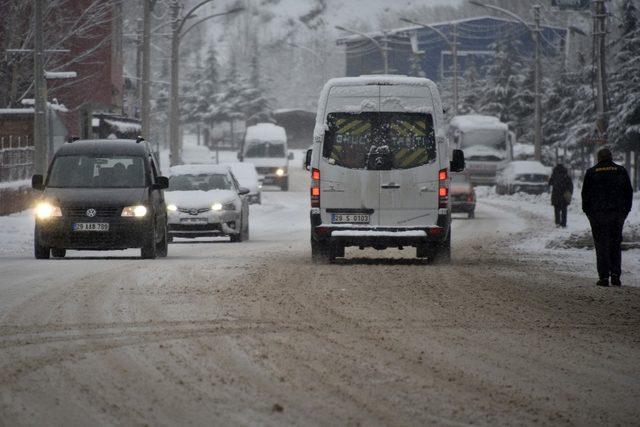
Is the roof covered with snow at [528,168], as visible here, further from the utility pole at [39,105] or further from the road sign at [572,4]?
the utility pole at [39,105]

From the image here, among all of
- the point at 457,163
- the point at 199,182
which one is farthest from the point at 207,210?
the point at 457,163

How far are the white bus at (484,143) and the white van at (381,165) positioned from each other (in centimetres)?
4913

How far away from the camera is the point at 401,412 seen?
A: 7.50 m

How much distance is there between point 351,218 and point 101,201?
146 inches

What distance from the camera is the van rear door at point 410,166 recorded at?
19641 millimetres

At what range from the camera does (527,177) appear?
66.5 meters

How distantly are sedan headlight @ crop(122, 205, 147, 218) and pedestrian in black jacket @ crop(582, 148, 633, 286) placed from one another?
689 cm

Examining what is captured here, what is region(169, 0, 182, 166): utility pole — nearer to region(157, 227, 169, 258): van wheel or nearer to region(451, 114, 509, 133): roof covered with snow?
region(451, 114, 509, 133): roof covered with snow

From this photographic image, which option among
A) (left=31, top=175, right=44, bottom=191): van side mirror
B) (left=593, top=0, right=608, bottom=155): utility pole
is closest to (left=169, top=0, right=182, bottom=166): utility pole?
(left=593, top=0, right=608, bottom=155): utility pole

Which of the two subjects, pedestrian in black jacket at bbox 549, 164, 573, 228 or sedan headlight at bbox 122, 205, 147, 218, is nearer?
sedan headlight at bbox 122, 205, 147, 218

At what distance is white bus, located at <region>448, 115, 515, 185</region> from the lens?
69000mm

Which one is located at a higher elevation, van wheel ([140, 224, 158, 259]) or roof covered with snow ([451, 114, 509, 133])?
roof covered with snow ([451, 114, 509, 133])

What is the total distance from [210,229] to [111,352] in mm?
18205

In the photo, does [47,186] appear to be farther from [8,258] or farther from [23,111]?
[23,111]
